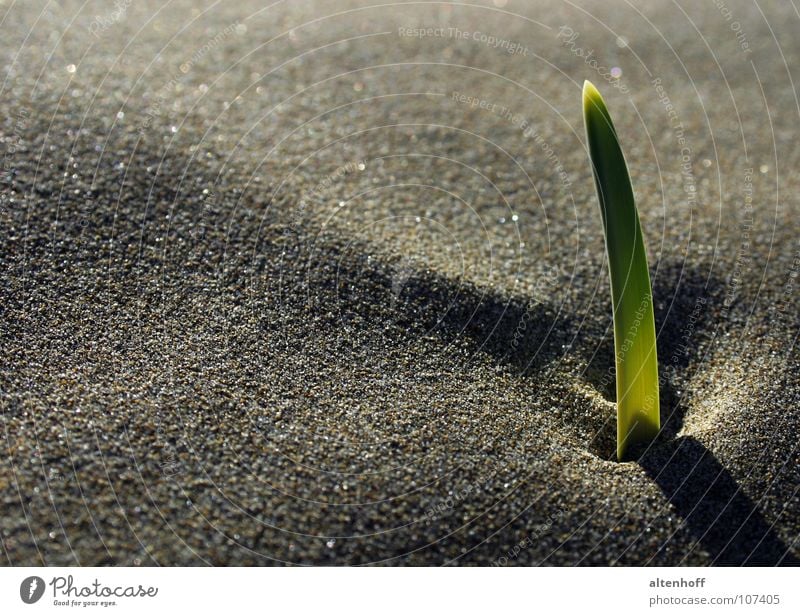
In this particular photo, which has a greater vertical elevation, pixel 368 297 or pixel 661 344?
pixel 661 344

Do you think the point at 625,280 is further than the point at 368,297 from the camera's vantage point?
No

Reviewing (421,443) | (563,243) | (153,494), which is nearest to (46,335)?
(153,494)
